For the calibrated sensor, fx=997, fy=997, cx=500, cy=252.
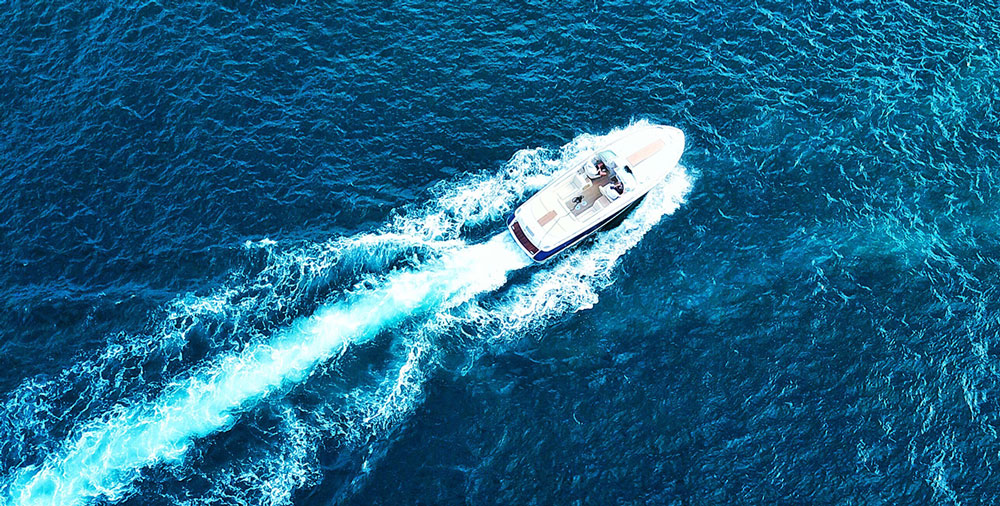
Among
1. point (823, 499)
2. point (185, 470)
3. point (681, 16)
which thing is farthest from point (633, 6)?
point (185, 470)

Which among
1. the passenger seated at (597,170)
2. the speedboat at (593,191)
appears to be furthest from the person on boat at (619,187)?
the passenger seated at (597,170)

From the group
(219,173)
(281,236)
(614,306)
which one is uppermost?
(219,173)

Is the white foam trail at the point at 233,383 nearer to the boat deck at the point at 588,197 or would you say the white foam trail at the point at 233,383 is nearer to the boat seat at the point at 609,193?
the boat deck at the point at 588,197

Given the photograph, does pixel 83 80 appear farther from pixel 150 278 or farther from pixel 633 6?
pixel 633 6

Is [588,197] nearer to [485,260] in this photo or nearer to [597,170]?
[597,170]

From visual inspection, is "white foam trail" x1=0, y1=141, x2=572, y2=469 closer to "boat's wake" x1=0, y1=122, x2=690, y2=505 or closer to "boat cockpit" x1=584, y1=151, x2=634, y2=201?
"boat's wake" x1=0, y1=122, x2=690, y2=505

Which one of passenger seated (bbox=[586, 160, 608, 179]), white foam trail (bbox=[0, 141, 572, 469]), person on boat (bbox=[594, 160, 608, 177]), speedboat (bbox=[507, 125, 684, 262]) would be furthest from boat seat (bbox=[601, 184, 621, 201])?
white foam trail (bbox=[0, 141, 572, 469])
